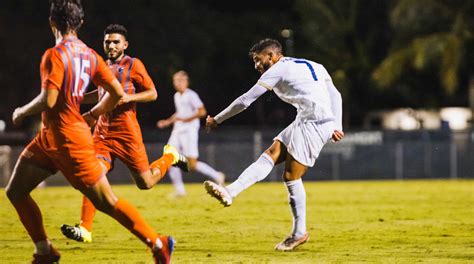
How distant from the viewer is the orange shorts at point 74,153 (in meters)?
7.67

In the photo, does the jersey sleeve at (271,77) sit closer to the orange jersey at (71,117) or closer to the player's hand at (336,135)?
the player's hand at (336,135)

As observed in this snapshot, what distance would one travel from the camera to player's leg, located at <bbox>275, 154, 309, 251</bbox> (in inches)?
401

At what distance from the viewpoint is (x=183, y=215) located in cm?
1490

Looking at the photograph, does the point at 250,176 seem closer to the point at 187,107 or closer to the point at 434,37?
the point at 187,107

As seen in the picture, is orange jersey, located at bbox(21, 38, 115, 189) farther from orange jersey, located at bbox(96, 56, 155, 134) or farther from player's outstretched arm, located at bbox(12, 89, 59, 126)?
orange jersey, located at bbox(96, 56, 155, 134)

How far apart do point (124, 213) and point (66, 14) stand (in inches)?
65.2

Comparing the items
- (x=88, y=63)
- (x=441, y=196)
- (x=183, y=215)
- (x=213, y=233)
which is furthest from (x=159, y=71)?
(x=88, y=63)

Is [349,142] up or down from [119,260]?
down

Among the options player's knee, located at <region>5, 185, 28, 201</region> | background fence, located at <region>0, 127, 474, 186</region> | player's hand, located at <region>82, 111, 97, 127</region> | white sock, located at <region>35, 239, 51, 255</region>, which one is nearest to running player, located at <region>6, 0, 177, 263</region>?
player's knee, located at <region>5, 185, 28, 201</region>

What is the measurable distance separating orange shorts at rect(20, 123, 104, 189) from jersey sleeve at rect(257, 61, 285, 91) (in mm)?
2586

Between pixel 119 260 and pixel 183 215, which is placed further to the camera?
pixel 183 215

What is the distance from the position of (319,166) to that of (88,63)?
23763 millimetres

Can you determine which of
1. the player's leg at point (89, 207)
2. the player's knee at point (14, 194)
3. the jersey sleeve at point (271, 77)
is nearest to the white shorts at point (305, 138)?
the jersey sleeve at point (271, 77)

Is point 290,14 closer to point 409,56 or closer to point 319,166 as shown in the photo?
point 409,56
